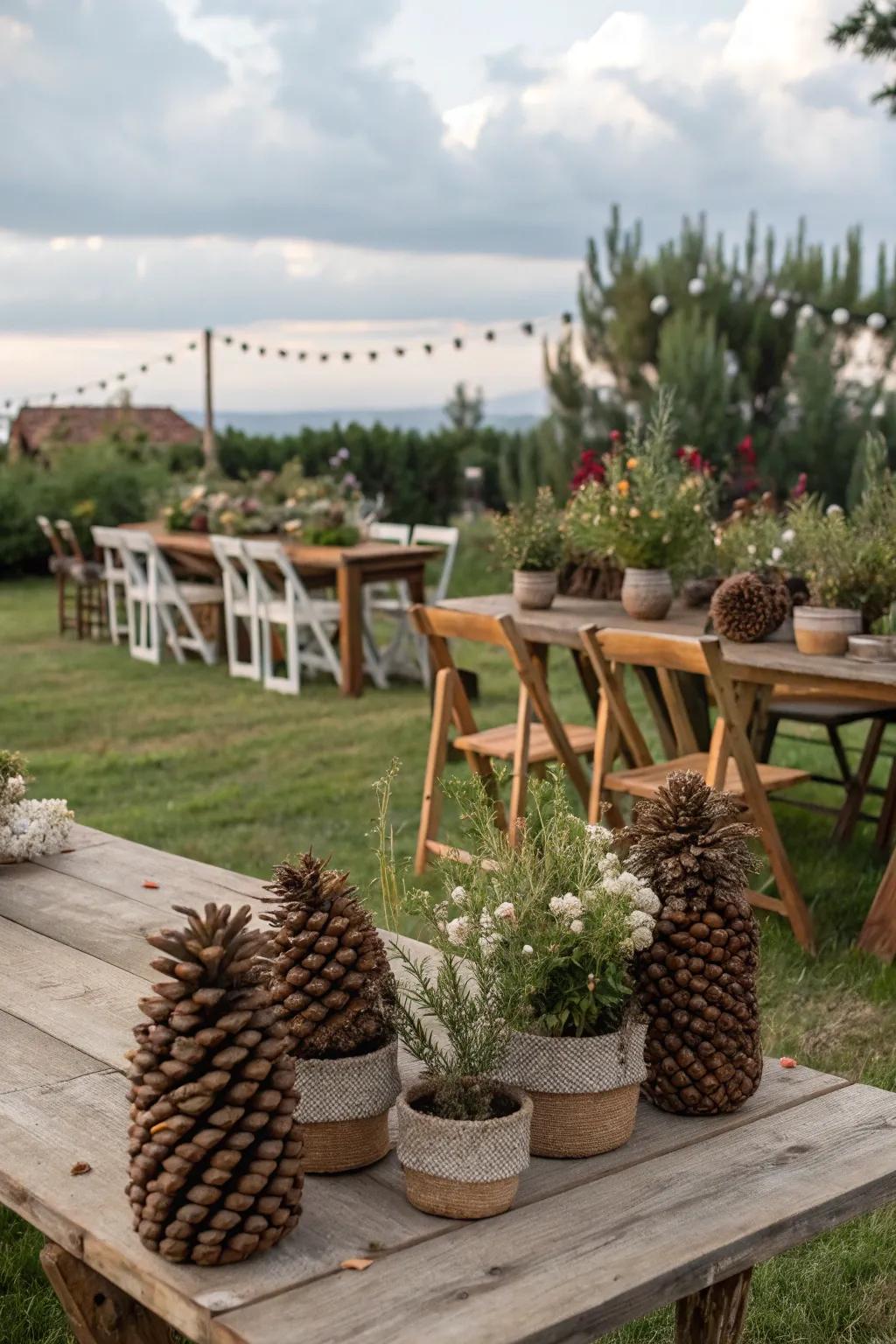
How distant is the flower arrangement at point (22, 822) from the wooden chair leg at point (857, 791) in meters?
3.13

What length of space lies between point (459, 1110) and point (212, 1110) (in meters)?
0.27

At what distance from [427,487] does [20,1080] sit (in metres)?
14.6

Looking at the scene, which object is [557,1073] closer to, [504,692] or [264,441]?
[504,692]

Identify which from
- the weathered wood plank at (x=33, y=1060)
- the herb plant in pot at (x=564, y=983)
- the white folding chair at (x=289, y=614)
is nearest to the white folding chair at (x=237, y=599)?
the white folding chair at (x=289, y=614)

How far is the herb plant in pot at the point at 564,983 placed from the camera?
1.64m

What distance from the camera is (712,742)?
14.3 ft

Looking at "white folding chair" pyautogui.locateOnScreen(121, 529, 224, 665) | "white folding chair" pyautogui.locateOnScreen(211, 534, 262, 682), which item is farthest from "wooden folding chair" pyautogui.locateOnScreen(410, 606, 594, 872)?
"white folding chair" pyautogui.locateOnScreen(121, 529, 224, 665)

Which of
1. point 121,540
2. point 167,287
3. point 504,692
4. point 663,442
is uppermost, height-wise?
point 167,287

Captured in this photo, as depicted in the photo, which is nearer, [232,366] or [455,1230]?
[455,1230]

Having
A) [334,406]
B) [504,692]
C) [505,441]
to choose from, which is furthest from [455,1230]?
[334,406]

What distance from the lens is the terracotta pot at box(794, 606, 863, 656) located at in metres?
4.21

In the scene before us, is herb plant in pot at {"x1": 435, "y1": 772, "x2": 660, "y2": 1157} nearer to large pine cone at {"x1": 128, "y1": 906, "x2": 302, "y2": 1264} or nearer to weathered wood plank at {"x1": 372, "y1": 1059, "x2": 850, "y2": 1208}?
weathered wood plank at {"x1": 372, "y1": 1059, "x2": 850, "y2": 1208}

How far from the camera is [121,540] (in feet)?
35.3

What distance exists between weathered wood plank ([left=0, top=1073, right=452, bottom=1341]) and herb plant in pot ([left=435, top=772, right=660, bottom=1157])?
0.69 ft
